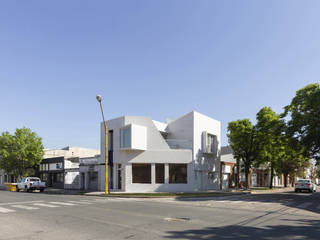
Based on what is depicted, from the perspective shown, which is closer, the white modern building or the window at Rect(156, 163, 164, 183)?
the white modern building

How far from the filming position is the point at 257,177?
53.9m

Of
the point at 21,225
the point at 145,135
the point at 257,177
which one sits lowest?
the point at 257,177

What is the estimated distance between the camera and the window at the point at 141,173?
30906 mm

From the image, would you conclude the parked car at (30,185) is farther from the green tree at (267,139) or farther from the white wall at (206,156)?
the green tree at (267,139)

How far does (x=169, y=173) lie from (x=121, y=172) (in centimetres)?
511

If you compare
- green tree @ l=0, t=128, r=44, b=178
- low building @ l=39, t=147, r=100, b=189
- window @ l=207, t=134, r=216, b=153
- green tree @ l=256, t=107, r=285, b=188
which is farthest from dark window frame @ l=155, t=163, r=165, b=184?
green tree @ l=0, t=128, r=44, b=178

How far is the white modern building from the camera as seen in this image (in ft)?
101

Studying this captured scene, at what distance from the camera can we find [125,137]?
30906 mm

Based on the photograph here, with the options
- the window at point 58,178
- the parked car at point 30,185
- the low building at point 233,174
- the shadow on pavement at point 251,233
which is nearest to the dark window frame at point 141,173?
the parked car at point 30,185

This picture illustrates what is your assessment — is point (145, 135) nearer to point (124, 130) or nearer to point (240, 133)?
point (124, 130)

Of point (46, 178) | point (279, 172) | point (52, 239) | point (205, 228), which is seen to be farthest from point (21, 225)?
point (279, 172)

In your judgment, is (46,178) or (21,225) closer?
(21,225)

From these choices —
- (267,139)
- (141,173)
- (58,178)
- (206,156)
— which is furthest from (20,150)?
(267,139)

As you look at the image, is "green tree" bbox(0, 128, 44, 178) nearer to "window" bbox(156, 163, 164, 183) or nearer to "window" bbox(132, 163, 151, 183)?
"window" bbox(132, 163, 151, 183)
